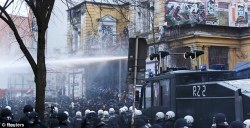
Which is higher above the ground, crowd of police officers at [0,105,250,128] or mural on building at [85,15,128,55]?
mural on building at [85,15,128,55]

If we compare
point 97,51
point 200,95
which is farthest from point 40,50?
point 97,51

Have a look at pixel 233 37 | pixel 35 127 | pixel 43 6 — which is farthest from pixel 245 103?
pixel 233 37

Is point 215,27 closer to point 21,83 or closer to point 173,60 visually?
point 173,60

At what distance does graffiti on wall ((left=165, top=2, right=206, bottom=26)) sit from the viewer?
101 ft

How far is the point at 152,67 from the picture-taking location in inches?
1088

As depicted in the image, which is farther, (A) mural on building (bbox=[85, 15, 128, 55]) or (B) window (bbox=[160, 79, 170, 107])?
(A) mural on building (bbox=[85, 15, 128, 55])

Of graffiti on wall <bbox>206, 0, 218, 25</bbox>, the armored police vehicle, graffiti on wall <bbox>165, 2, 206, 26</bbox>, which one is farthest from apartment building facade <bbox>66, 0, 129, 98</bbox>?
the armored police vehicle

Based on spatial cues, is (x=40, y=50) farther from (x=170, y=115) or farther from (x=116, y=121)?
(x=170, y=115)

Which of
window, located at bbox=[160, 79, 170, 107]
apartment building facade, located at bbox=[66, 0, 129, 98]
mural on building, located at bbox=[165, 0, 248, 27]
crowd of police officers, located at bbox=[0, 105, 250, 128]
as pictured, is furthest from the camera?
apartment building facade, located at bbox=[66, 0, 129, 98]

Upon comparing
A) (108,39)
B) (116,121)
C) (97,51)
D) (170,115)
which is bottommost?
(116,121)

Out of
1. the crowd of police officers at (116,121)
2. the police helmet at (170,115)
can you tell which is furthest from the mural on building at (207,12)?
the police helmet at (170,115)

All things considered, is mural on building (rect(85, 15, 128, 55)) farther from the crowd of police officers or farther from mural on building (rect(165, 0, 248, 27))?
the crowd of police officers

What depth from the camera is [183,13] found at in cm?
3167

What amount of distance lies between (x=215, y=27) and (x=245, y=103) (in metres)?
19.7
